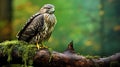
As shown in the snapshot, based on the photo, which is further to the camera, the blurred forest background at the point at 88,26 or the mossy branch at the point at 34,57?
the blurred forest background at the point at 88,26

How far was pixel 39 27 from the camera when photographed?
2.96 metres

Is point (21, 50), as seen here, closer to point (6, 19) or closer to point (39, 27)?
point (39, 27)

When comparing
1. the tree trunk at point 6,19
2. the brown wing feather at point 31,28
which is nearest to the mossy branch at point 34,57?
the brown wing feather at point 31,28

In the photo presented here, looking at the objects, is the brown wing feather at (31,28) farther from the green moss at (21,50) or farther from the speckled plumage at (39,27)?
the green moss at (21,50)

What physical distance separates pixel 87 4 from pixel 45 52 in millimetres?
3139

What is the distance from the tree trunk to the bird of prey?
2.86m

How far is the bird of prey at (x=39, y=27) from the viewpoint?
294 cm

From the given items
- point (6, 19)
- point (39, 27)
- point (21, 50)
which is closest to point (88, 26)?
point (6, 19)

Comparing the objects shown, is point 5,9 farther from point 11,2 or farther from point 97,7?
point 97,7

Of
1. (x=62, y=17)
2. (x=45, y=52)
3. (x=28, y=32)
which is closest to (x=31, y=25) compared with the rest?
Result: (x=28, y=32)

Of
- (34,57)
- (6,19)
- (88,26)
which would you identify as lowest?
(88,26)

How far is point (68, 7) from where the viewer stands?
18.5 ft

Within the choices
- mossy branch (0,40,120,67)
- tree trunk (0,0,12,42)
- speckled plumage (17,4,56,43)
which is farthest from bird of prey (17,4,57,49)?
tree trunk (0,0,12,42)

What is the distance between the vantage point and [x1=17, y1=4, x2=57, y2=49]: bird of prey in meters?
2.94
